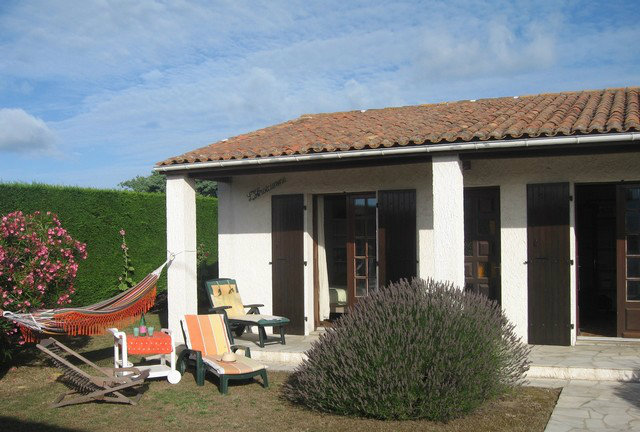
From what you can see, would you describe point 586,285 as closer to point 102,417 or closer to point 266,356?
point 266,356

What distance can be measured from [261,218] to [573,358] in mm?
5520

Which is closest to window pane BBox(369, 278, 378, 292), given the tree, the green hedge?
the green hedge

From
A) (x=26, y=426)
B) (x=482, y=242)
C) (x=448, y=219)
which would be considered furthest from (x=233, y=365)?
(x=482, y=242)

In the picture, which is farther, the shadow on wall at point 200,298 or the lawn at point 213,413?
the shadow on wall at point 200,298

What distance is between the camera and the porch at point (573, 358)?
7.42 metres

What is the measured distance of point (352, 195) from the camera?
10.8 meters

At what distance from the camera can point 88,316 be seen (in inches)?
313

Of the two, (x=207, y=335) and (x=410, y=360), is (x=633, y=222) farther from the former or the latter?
(x=207, y=335)

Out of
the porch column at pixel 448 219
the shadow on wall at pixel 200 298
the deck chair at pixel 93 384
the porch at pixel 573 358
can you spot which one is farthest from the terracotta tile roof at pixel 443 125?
the shadow on wall at pixel 200 298

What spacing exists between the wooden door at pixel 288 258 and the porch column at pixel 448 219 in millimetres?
A: 3024

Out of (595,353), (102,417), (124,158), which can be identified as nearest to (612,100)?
(595,353)

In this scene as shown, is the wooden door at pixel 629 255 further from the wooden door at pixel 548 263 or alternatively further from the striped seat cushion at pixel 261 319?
the striped seat cushion at pixel 261 319

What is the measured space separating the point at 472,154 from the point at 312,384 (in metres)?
3.82

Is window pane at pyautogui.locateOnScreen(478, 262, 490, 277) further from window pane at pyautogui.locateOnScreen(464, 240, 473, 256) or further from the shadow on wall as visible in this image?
the shadow on wall
